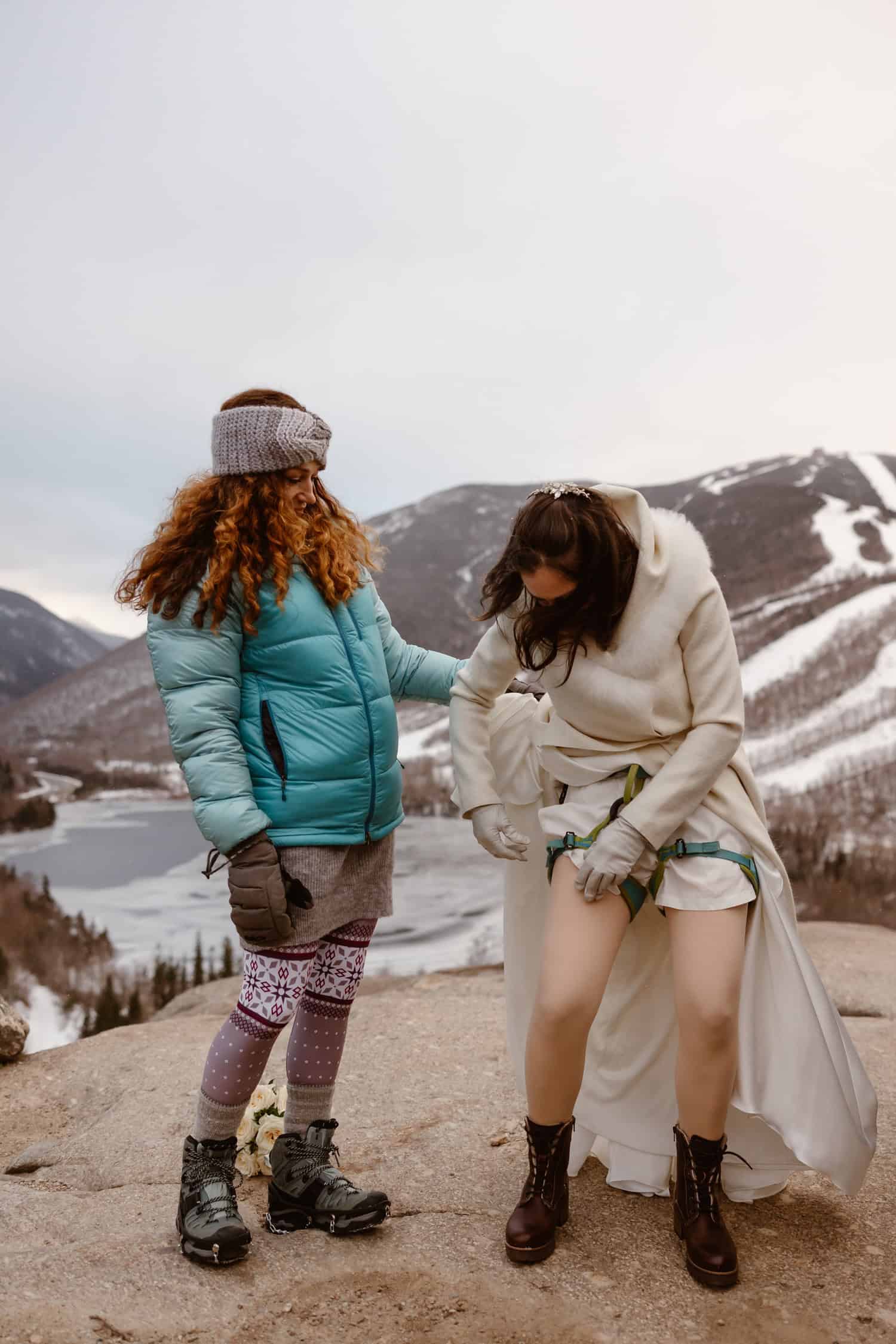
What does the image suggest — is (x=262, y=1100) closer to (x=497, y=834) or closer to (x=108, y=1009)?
(x=497, y=834)

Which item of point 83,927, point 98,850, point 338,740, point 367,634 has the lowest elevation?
point 83,927

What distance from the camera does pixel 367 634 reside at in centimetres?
226

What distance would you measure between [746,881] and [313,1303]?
3.67 feet

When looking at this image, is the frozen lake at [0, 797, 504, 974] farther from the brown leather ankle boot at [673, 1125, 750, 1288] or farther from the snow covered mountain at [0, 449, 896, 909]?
the brown leather ankle boot at [673, 1125, 750, 1288]

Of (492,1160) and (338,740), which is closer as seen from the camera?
(338,740)

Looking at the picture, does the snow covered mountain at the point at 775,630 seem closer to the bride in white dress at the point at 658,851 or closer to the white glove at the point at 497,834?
the white glove at the point at 497,834

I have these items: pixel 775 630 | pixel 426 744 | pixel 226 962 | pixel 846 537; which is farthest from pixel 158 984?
pixel 846 537

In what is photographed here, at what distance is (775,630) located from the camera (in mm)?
7461

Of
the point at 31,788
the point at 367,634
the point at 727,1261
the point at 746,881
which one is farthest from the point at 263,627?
the point at 31,788

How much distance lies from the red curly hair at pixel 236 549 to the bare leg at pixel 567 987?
30.0 inches

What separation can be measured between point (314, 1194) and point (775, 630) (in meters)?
5.86

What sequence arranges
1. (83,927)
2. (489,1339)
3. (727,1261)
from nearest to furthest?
1. (489,1339)
2. (727,1261)
3. (83,927)

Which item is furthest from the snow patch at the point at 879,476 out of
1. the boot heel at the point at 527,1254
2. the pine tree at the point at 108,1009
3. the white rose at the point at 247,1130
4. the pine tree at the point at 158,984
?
the boot heel at the point at 527,1254

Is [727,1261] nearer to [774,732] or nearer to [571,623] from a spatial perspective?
[571,623]
